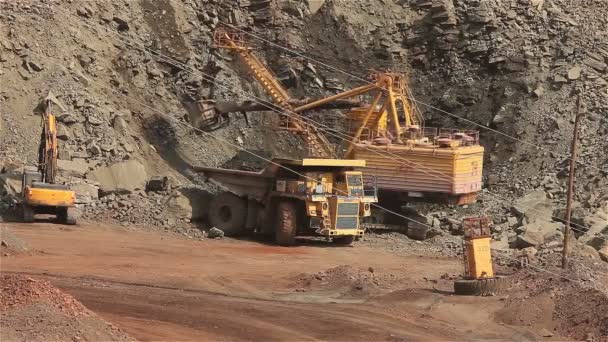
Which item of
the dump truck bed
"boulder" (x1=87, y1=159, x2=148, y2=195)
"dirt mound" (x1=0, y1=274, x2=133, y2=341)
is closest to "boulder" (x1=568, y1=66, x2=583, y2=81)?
the dump truck bed

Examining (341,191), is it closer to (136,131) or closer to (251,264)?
(251,264)

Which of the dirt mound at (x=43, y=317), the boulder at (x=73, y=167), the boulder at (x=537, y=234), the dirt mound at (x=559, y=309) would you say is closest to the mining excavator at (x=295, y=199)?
the boulder at (x=73, y=167)

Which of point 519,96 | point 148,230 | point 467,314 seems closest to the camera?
point 467,314

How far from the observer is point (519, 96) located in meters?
43.4

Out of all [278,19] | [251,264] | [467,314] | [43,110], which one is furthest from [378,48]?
[467,314]

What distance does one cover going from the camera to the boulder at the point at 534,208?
115 ft

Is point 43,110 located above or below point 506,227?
above

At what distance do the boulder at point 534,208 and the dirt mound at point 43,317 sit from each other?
2148cm

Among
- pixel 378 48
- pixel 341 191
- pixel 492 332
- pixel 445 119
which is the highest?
pixel 378 48

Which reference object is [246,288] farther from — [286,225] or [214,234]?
[214,234]

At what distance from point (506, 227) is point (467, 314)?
13.5 m

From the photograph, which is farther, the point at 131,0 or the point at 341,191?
the point at 131,0

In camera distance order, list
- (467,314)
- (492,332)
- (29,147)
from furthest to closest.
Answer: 1. (29,147)
2. (467,314)
3. (492,332)

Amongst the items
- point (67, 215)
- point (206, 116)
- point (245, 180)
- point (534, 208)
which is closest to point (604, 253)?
point (534, 208)
